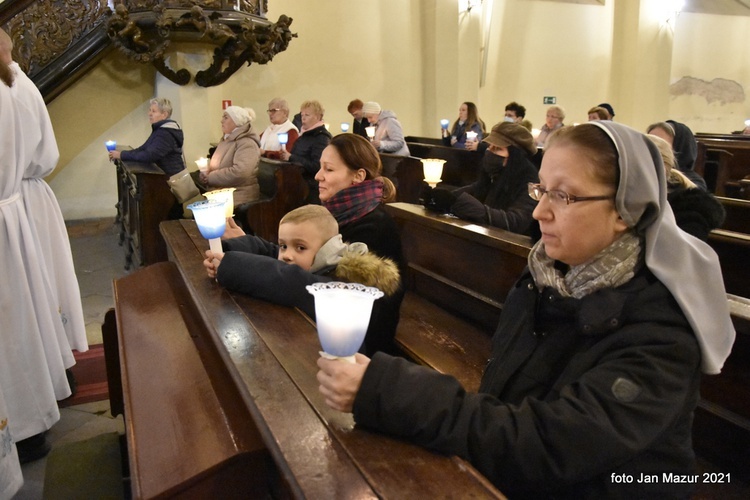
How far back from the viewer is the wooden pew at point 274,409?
100 cm

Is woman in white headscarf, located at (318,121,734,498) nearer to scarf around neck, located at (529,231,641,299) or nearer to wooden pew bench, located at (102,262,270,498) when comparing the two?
scarf around neck, located at (529,231,641,299)

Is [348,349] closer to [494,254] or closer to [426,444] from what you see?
[426,444]

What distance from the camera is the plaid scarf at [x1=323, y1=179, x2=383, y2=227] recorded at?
A: 2357 millimetres

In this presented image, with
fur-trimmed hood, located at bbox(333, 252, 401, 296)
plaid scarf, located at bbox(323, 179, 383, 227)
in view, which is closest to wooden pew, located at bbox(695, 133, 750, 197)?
plaid scarf, located at bbox(323, 179, 383, 227)

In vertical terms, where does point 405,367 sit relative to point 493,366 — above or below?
above

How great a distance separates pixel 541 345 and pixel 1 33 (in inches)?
109

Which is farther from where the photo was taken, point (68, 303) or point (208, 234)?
point (68, 303)

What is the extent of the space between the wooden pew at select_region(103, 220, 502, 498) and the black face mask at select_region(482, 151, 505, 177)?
7.15 ft

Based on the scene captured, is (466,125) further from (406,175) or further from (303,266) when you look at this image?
(303,266)

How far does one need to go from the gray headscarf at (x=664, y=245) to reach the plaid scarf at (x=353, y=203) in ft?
4.24

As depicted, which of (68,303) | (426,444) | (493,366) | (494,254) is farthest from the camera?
(68,303)

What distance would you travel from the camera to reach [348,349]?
1.08 meters

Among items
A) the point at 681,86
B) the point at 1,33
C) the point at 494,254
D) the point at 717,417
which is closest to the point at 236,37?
the point at 1,33

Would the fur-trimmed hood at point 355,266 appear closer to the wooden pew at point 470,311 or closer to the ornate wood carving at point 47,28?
the wooden pew at point 470,311
